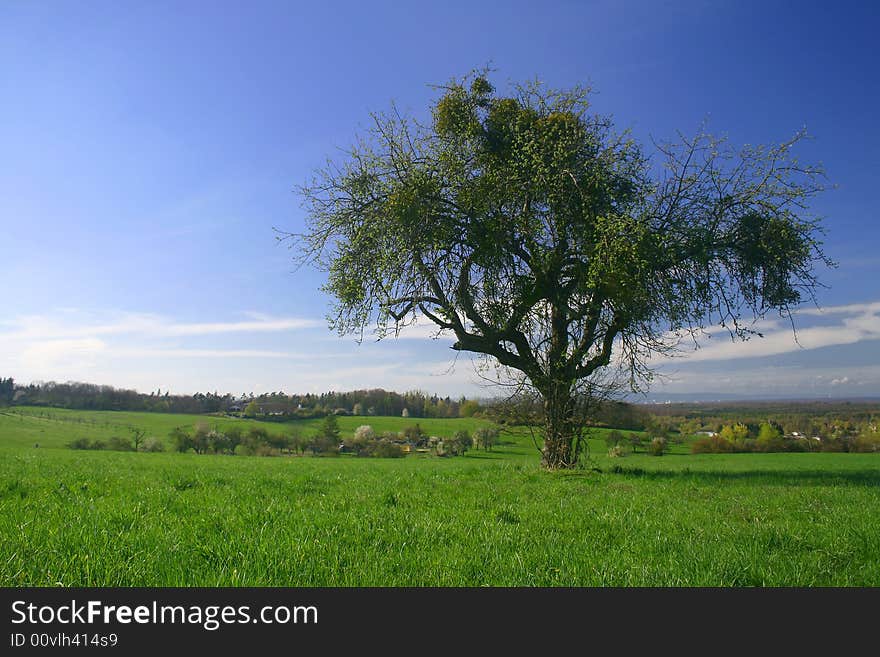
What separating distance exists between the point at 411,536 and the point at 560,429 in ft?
35.0

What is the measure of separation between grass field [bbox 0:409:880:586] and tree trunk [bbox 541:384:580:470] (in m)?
5.53

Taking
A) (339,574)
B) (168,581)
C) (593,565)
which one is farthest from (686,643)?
(168,581)

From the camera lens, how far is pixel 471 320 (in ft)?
51.1

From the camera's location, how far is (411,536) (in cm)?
516

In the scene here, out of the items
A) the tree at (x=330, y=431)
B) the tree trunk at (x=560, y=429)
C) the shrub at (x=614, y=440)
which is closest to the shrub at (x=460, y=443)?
the tree at (x=330, y=431)

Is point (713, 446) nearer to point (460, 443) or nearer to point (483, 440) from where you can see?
point (483, 440)

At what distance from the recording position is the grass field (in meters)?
4.01

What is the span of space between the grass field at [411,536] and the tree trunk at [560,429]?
5.53 m

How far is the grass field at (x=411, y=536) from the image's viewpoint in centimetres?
401

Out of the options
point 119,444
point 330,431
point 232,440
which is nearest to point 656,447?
point 330,431

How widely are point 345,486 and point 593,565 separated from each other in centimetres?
600

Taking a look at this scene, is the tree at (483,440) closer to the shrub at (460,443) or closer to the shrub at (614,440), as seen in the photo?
the shrub at (460,443)

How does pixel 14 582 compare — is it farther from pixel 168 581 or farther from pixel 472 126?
pixel 472 126

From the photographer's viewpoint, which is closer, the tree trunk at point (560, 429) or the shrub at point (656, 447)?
the tree trunk at point (560, 429)
